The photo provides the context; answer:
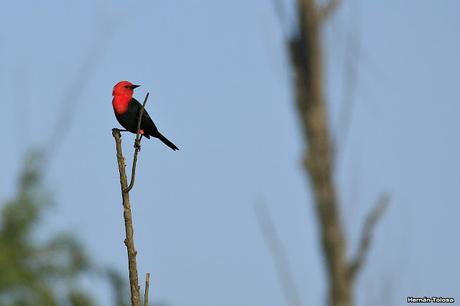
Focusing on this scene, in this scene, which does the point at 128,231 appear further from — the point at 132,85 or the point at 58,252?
the point at 58,252

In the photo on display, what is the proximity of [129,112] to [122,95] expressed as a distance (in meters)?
0.37

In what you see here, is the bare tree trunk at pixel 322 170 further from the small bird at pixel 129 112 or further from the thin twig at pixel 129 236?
the small bird at pixel 129 112

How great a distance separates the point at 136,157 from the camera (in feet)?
12.1

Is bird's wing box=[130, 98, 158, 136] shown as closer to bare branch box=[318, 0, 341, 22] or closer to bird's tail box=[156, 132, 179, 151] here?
bird's tail box=[156, 132, 179, 151]

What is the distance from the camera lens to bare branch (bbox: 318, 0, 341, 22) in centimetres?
261

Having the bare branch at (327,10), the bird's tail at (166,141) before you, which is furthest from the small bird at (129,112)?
the bare branch at (327,10)

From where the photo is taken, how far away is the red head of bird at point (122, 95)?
7.65 meters

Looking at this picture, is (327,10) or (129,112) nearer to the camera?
(327,10)

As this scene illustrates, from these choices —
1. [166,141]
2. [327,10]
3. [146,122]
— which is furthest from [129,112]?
[327,10]

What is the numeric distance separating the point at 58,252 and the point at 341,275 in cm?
1795

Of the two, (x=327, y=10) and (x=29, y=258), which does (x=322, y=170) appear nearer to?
(x=327, y=10)

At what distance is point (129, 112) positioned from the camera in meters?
7.55

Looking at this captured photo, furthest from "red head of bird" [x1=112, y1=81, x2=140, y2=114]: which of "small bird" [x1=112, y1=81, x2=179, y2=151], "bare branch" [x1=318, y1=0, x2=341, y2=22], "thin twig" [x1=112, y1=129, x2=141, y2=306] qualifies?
"bare branch" [x1=318, y1=0, x2=341, y2=22]

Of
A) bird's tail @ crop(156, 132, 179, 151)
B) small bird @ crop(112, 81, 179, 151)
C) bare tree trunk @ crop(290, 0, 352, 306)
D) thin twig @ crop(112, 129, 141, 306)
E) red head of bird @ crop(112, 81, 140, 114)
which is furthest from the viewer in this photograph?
bird's tail @ crop(156, 132, 179, 151)
